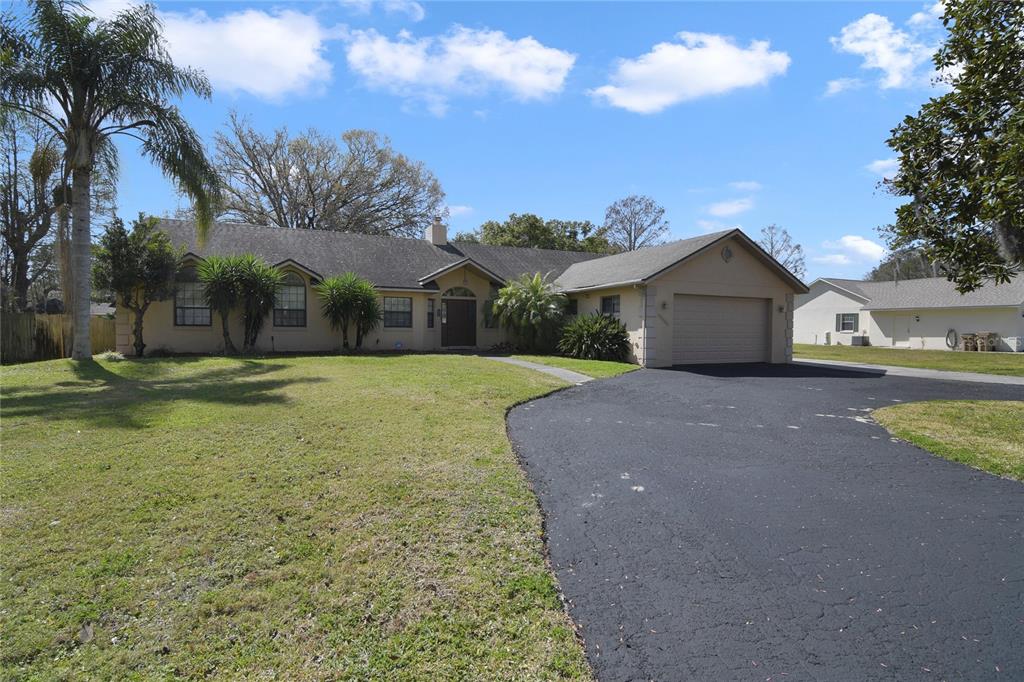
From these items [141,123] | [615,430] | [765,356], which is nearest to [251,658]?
[615,430]

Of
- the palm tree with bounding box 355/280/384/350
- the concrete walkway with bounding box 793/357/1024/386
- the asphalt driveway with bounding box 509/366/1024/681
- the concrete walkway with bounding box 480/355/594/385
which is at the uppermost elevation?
the palm tree with bounding box 355/280/384/350

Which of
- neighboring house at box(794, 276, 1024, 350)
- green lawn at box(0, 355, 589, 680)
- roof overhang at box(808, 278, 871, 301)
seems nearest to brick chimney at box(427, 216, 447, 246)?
green lawn at box(0, 355, 589, 680)

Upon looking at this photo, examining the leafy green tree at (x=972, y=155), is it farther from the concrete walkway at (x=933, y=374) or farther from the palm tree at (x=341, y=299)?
the palm tree at (x=341, y=299)

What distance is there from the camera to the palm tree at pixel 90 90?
11875mm

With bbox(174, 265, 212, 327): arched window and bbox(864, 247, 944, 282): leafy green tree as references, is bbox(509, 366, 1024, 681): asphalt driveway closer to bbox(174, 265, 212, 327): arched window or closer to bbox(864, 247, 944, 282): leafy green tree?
bbox(174, 265, 212, 327): arched window

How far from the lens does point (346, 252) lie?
21.1 meters

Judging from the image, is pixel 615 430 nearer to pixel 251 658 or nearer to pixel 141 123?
pixel 251 658

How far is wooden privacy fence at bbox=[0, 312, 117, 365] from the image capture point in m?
15.8

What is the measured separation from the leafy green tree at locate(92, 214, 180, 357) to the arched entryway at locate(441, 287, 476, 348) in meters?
8.70

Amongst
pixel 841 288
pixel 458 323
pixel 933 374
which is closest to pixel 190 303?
pixel 458 323

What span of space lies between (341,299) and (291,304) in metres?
2.11

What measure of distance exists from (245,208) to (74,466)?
32645 millimetres

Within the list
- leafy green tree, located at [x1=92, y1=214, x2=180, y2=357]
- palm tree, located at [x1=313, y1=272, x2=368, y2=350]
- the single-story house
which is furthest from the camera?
palm tree, located at [x1=313, y1=272, x2=368, y2=350]

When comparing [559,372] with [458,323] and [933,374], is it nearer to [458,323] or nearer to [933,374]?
[458,323]
